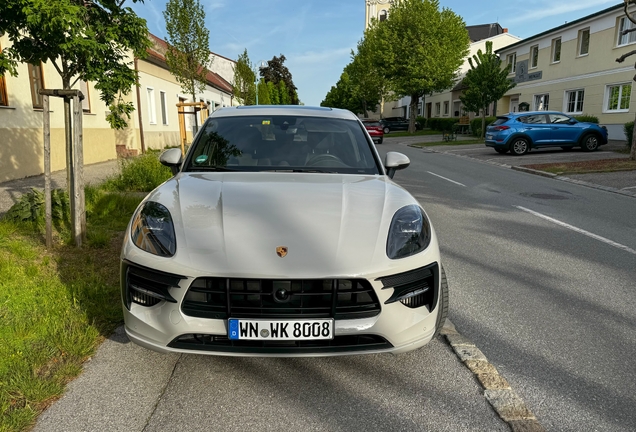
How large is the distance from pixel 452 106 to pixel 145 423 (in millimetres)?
49484

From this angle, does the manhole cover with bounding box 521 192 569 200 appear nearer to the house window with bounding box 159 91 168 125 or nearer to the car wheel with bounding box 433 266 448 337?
the car wheel with bounding box 433 266 448 337

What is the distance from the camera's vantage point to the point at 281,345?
2.39 m

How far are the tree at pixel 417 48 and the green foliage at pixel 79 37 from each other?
36.9 meters

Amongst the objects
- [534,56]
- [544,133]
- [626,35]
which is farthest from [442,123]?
[544,133]

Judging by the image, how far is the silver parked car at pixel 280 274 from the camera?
236cm

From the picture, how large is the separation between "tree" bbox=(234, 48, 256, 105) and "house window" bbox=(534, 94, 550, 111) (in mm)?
22736

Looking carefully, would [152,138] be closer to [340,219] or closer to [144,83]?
[144,83]

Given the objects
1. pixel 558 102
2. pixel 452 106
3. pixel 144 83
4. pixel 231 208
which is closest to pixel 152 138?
pixel 144 83

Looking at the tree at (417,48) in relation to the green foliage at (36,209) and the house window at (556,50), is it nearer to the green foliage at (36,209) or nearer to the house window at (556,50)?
the house window at (556,50)

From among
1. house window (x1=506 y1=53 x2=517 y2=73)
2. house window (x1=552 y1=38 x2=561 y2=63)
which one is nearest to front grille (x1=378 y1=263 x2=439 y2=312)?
house window (x1=552 y1=38 x2=561 y2=63)

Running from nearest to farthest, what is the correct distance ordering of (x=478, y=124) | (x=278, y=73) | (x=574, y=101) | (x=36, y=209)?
(x=36, y=209) < (x=574, y=101) < (x=478, y=124) < (x=278, y=73)

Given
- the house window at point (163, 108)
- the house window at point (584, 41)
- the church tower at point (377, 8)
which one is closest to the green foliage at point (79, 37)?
the house window at point (163, 108)

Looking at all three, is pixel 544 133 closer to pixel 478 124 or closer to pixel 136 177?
pixel 478 124

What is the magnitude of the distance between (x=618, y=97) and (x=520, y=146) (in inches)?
354
